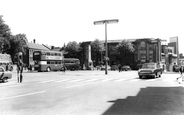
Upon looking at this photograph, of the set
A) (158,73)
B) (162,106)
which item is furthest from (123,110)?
(158,73)

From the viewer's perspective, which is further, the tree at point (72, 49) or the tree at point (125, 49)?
the tree at point (72, 49)

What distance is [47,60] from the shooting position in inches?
1622

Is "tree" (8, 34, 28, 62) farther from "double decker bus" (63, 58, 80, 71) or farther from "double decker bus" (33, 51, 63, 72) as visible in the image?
"double decker bus" (33, 51, 63, 72)

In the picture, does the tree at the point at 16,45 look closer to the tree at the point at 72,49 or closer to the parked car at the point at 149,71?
the tree at the point at 72,49

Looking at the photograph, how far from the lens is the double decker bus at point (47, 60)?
39.5 metres

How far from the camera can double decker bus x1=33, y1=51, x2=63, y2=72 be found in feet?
130

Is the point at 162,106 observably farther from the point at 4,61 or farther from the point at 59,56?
the point at 59,56

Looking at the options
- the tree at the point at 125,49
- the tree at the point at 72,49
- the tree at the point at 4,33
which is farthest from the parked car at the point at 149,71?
the tree at the point at 72,49

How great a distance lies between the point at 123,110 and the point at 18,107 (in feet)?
11.4

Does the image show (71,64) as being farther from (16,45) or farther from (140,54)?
(140,54)

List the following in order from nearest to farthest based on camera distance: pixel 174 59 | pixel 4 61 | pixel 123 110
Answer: pixel 123 110 < pixel 4 61 < pixel 174 59

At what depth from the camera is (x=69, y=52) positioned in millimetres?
79125

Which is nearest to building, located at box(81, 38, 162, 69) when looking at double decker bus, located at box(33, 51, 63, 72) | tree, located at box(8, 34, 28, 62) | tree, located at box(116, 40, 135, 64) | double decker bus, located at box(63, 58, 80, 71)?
tree, located at box(116, 40, 135, 64)

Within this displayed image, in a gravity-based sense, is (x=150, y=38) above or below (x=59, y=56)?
above
